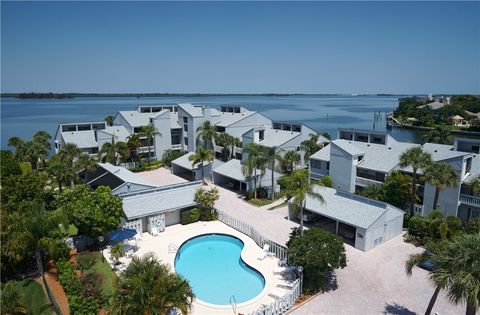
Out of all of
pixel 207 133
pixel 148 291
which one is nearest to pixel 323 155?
pixel 207 133

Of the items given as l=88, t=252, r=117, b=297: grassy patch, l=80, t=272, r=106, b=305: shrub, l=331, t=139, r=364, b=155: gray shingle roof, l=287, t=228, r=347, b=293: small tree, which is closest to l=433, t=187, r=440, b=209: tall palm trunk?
l=331, t=139, r=364, b=155: gray shingle roof

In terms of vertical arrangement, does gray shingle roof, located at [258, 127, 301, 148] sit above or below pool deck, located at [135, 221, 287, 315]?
Result: above

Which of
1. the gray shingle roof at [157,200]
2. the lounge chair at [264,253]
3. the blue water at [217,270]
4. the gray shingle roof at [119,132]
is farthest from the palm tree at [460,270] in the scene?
the gray shingle roof at [119,132]

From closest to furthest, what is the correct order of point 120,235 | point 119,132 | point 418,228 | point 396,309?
point 396,309, point 120,235, point 418,228, point 119,132

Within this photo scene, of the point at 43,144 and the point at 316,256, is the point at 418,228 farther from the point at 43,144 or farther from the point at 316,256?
the point at 43,144

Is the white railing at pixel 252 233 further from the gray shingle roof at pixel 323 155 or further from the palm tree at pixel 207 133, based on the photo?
the palm tree at pixel 207 133

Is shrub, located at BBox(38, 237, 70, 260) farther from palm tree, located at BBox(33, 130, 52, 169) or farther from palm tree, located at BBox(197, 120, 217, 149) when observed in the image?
palm tree, located at BBox(197, 120, 217, 149)

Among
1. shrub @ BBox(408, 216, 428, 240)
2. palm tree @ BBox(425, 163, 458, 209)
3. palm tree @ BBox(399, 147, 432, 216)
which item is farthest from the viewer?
palm tree @ BBox(399, 147, 432, 216)
